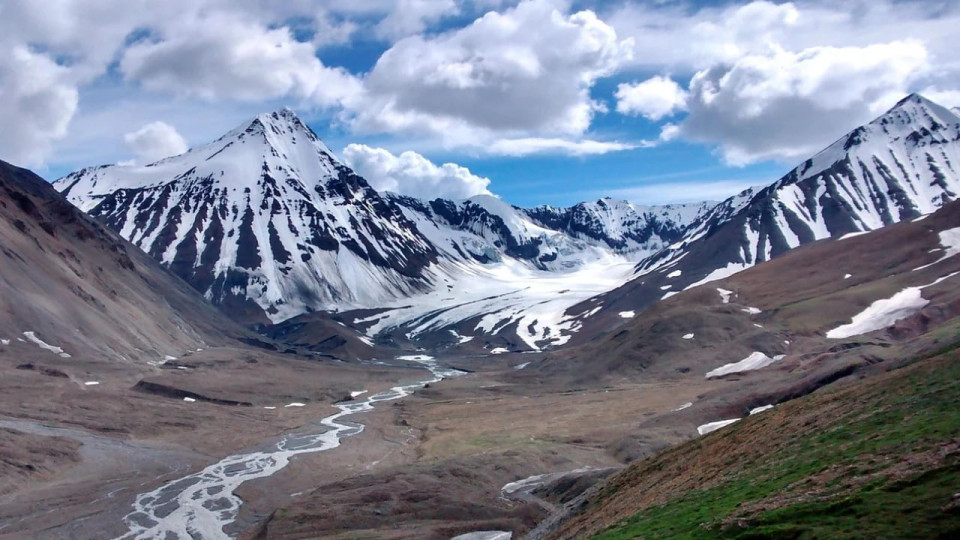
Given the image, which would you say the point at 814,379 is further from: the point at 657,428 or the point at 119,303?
the point at 119,303

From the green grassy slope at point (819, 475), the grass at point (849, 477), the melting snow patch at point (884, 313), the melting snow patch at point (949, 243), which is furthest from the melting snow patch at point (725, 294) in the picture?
the grass at point (849, 477)

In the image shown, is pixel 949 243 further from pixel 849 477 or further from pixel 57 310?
pixel 57 310

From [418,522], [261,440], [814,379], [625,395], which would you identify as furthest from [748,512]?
[625,395]

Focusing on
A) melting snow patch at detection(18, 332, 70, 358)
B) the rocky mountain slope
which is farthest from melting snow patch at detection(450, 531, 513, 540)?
melting snow patch at detection(18, 332, 70, 358)

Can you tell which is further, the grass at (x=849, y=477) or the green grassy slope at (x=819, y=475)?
the green grassy slope at (x=819, y=475)

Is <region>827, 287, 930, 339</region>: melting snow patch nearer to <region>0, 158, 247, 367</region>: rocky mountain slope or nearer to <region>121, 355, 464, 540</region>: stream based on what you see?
<region>121, 355, 464, 540</region>: stream

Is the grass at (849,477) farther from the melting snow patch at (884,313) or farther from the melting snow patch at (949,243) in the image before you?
the melting snow patch at (949,243)
